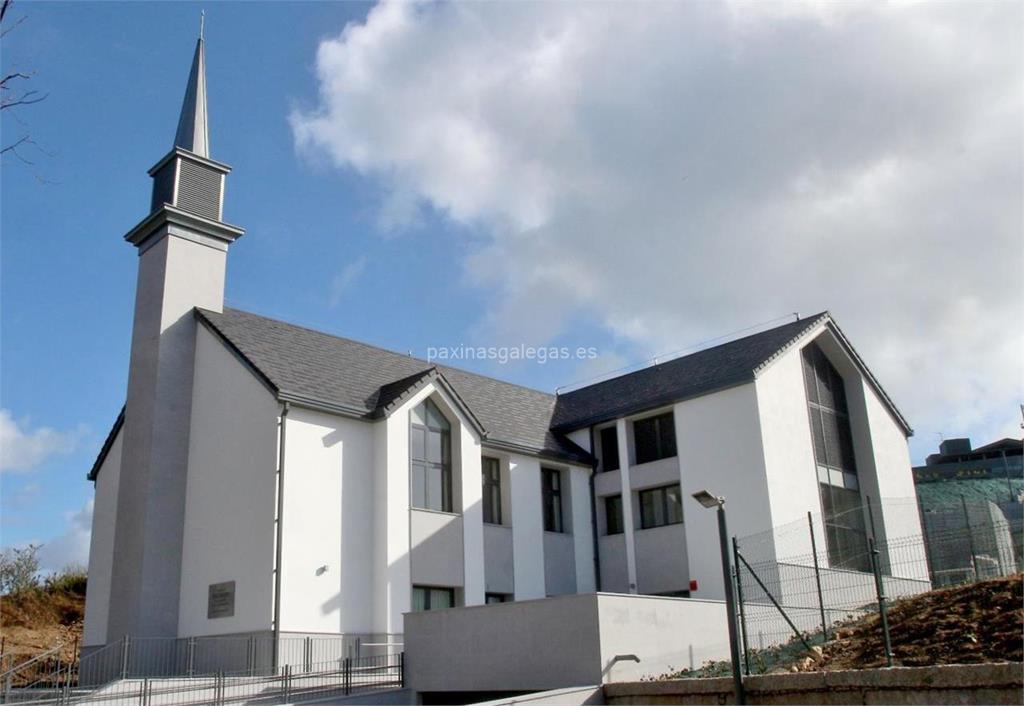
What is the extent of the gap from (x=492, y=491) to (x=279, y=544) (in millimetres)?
8348

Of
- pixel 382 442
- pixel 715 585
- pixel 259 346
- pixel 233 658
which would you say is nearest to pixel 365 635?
pixel 233 658

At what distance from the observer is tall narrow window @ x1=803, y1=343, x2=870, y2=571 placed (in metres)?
28.1

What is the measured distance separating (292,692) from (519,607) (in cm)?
525

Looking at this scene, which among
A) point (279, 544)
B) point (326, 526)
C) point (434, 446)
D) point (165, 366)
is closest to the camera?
point (279, 544)

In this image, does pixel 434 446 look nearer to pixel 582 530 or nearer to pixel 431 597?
pixel 431 597

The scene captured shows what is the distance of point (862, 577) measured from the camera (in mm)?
20406

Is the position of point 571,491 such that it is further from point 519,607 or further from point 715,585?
point 519,607

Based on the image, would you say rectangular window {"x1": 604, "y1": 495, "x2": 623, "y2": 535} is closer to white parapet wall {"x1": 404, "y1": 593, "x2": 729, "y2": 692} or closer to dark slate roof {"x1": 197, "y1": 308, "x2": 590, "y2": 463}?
dark slate roof {"x1": 197, "y1": 308, "x2": 590, "y2": 463}

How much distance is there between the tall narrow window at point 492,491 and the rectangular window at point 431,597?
10.2 ft

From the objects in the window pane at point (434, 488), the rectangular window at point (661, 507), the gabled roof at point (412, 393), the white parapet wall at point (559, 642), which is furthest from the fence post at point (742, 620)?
the rectangular window at point (661, 507)

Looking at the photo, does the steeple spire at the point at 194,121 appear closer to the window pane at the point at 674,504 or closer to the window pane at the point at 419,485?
the window pane at the point at 419,485

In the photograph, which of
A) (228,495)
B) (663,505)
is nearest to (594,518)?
(663,505)

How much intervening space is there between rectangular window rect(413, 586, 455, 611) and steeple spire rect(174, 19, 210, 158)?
47.3 ft

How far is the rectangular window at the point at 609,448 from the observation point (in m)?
31.6
